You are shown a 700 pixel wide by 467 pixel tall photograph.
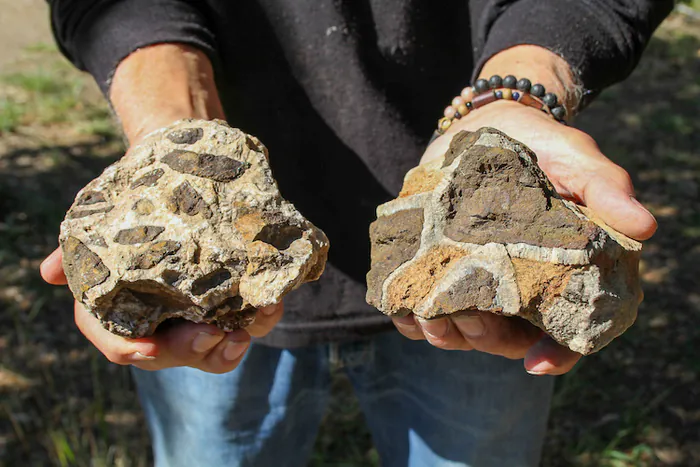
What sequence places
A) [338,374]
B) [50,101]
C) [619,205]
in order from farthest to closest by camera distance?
[50,101]
[338,374]
[619,205]

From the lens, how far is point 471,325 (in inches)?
66.6

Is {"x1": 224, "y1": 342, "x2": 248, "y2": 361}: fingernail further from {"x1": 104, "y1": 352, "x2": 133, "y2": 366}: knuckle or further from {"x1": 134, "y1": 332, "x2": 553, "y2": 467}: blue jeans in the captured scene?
{"x1": 134, "y1": 332, "x2": 553, "y2": 467}: blue jeans

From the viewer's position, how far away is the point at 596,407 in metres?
3.26

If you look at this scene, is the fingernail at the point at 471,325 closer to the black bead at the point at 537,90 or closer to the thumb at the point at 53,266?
the black bead at the point at 537,90

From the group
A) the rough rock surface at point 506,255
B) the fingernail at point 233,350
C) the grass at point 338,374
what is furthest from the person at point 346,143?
the grass at point 338,374

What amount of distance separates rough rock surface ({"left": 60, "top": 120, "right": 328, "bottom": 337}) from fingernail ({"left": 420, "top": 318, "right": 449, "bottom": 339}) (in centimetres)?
33

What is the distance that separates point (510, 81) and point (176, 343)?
3.63ft

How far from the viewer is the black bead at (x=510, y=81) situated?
1852 millimetres

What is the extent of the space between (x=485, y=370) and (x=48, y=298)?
2575 millimetres

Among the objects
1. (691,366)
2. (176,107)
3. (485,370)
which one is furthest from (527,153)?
(691,366)

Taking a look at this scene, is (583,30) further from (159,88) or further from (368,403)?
(368,403)

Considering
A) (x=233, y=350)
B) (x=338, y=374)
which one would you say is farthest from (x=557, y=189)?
(x=338, y=374)

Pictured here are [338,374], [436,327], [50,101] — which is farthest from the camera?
[50,101]

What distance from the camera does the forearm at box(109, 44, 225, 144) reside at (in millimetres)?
1855
